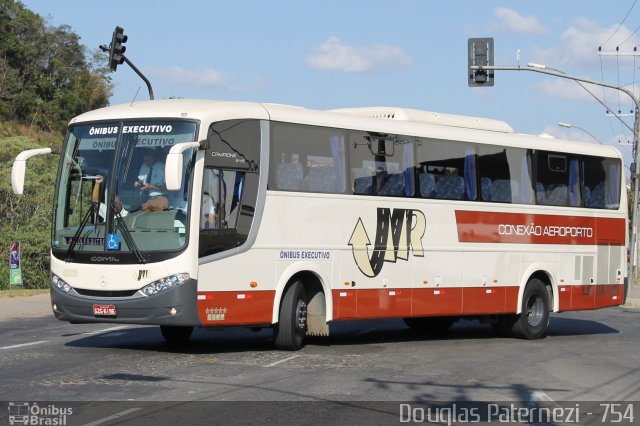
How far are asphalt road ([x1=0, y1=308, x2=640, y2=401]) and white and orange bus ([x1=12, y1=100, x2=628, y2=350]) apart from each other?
2.16ft

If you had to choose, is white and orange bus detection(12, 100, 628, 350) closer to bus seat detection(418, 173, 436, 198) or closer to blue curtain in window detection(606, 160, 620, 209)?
bus seat detection(418, 173, 436, 198)

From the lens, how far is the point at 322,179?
16469 mm

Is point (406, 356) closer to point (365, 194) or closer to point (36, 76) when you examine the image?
point (365, 194)

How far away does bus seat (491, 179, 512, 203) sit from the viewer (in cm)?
1966

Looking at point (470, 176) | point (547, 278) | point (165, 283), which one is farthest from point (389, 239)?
point (547, 278)

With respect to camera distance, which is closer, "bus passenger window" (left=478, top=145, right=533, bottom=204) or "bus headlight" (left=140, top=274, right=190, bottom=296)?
"bus headlight" (left=140, top=274, right=190, bottom=296)

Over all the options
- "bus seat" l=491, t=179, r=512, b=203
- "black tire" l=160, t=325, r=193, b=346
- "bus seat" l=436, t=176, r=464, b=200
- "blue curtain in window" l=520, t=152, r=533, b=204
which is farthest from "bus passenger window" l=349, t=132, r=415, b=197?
"black tire" l=160, t=325, r=193, b=346

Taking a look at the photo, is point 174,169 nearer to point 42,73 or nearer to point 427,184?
point 427,184

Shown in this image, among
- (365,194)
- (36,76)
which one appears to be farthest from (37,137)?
(365,194)

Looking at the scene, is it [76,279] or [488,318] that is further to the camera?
[488,318]

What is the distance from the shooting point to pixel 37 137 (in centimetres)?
7219

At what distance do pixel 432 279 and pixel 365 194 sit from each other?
7.28ft

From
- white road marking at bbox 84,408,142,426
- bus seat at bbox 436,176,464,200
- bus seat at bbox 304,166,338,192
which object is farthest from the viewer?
bus seat at bbox 436,176,464,200

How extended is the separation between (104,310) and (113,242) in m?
0.92
